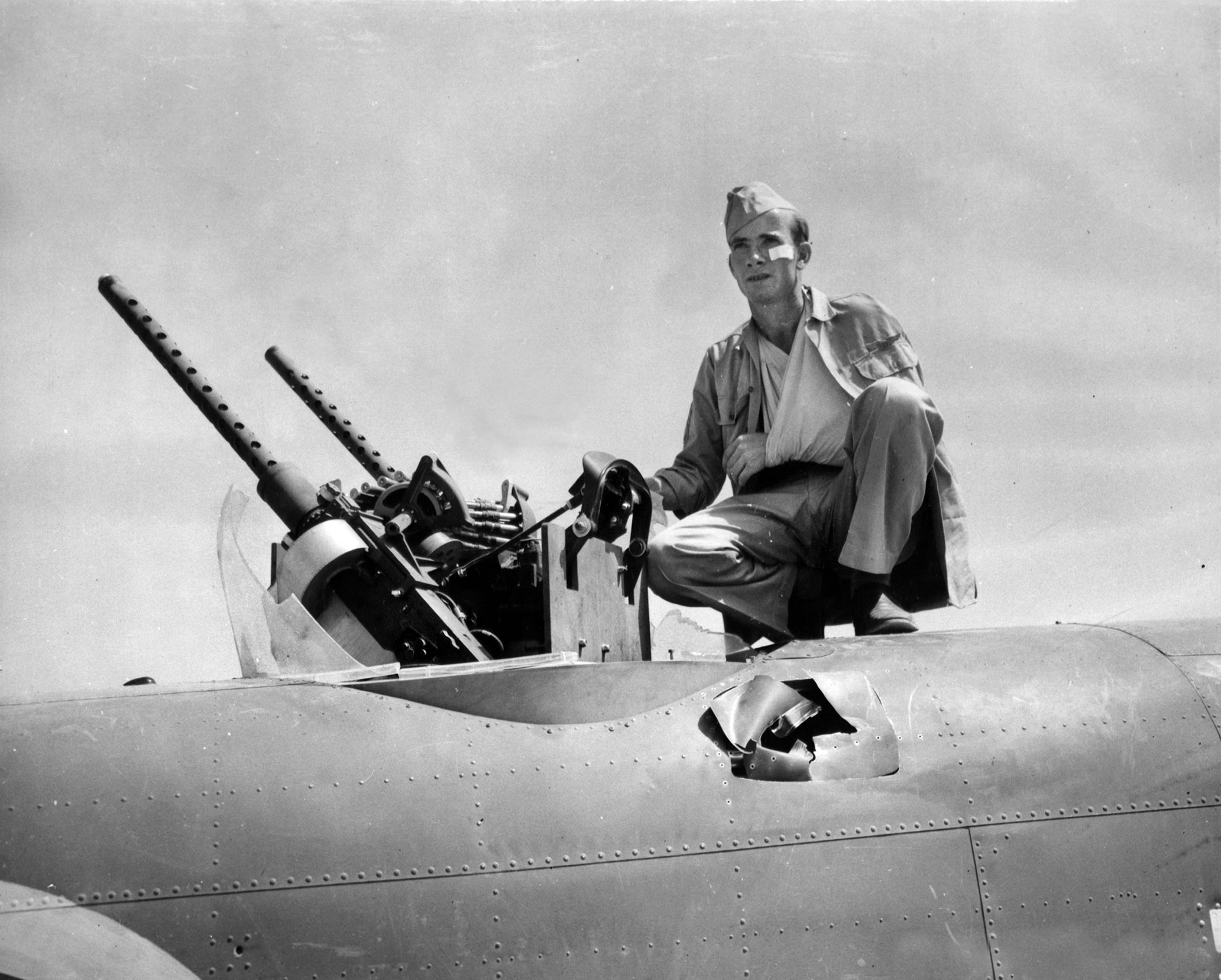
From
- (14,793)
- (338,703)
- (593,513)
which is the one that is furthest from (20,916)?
(593,513)

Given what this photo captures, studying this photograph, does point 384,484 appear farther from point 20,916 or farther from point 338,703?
point 20,916

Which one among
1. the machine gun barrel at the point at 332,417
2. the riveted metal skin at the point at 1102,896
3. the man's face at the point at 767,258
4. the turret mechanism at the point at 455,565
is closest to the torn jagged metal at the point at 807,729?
the riveted metal skin at the point at 1102,896

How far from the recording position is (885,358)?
7.18m

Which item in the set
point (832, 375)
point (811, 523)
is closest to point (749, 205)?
point (832, 375)

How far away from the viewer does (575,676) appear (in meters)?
5.59

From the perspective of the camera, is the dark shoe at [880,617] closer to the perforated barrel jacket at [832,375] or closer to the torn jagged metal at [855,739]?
the perforated barrel jacket at [832,375]

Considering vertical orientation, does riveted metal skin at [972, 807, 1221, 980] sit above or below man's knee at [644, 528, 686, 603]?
below

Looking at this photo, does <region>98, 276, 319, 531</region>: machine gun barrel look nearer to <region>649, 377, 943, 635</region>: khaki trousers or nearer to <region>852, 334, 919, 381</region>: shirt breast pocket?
<region>649, 377, 943, 635</region>: khaki trousers

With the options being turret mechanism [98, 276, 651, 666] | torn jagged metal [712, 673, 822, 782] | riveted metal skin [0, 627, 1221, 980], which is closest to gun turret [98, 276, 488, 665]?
turret mechanism [98, 276, 651, 666]

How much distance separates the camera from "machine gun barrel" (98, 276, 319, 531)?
7102 mm

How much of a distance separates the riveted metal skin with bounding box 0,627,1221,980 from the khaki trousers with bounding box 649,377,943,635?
3.17 feet

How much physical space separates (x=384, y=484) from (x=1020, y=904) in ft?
12.3

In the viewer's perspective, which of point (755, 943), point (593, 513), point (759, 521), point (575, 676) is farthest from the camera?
point (759, 521)

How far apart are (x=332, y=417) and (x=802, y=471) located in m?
2.94
